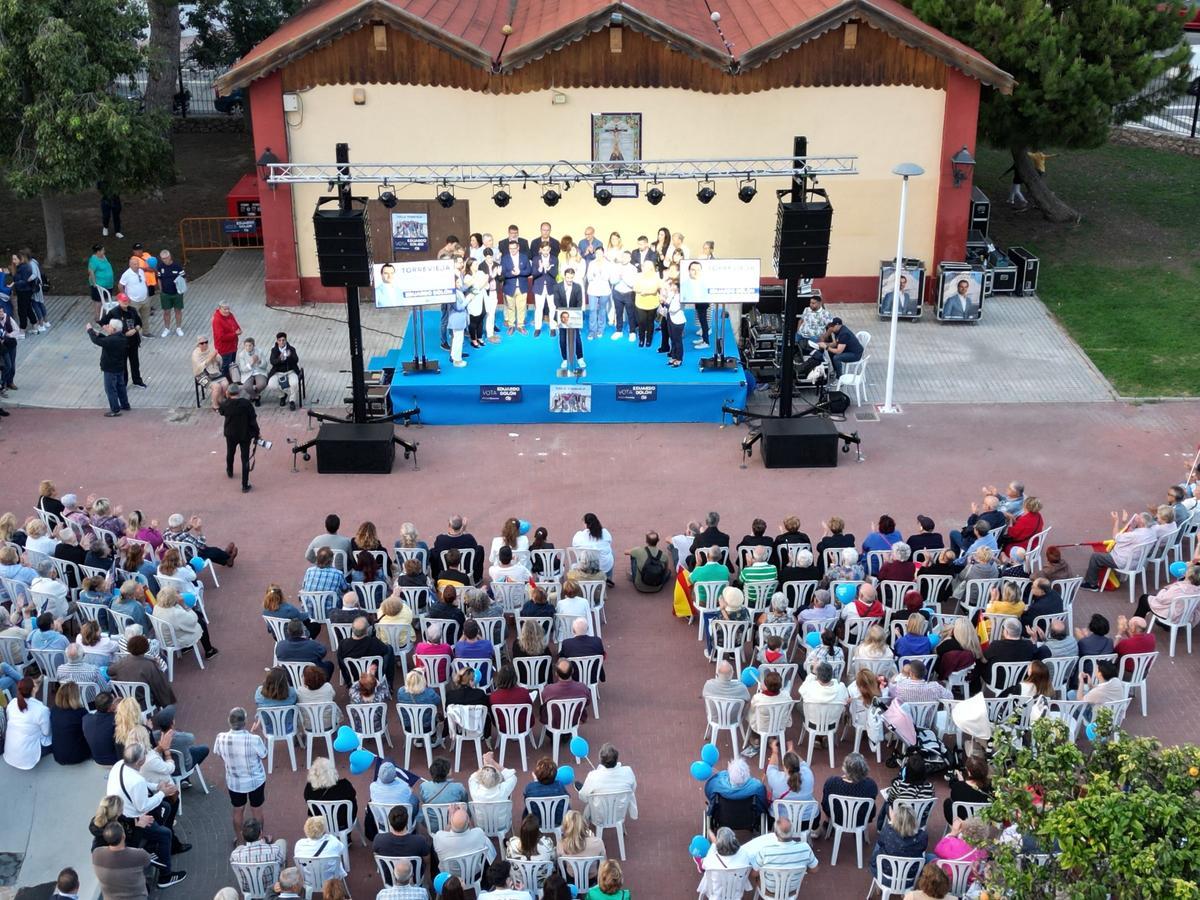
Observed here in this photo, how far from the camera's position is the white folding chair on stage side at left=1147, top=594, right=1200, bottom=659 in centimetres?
1391

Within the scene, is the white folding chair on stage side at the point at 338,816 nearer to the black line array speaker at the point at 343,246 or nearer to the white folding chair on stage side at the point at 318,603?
the white folding chair on stage side at the point at 318,603

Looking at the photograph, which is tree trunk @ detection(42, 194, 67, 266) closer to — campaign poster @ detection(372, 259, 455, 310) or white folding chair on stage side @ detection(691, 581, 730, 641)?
campaign poster @ detection(372, 259, 455, 310)

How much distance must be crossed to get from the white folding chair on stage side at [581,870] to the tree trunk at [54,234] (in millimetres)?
18550

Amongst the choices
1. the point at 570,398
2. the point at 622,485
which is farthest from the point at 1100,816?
the point at 570,398

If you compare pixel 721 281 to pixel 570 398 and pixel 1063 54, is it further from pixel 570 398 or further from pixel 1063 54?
pixel 1063 54

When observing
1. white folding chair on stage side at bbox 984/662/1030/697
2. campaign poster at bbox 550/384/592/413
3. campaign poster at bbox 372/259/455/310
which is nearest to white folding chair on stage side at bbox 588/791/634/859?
white folding chair on stage side at bbox 984/662/1030/697

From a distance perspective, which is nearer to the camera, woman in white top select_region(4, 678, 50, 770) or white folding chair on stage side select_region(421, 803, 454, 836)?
white folding chair on stage side select_region(421, 803, 454, 836)

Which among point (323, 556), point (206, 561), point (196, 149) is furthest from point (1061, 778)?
point (196, 149)

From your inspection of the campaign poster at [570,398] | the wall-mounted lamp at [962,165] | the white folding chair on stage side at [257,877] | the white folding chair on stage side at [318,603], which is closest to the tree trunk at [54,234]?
the campaign poster at [570,398]

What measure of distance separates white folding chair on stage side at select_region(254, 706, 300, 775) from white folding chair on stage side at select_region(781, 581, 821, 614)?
4809 millimetres

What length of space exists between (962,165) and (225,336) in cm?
1190

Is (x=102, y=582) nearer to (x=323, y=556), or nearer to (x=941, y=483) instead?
(x=323, y=556)

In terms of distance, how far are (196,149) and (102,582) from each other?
22093 mm

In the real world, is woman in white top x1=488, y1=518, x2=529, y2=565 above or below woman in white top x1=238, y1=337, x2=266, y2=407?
below
